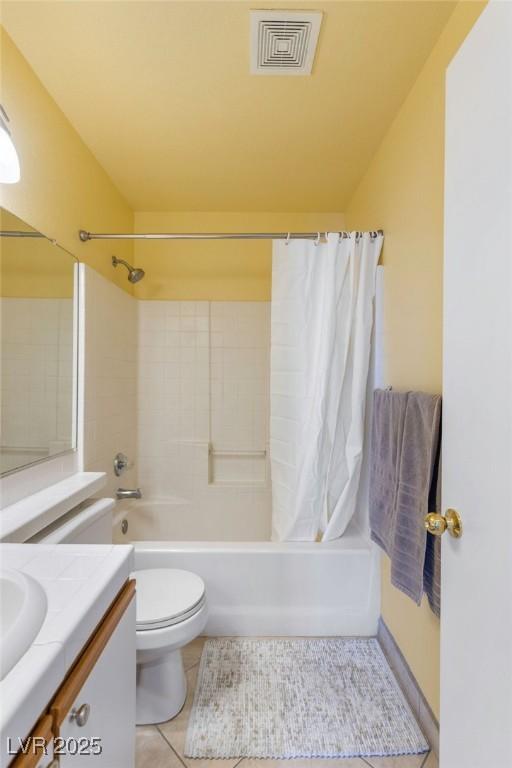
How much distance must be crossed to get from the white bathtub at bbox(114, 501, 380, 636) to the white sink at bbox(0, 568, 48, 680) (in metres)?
1.07

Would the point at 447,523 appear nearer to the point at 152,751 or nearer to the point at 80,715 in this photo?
the point at 80,715

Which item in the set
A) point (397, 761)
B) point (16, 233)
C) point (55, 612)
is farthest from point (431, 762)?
point (16, 233)

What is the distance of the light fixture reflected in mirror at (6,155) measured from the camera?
1.03 m

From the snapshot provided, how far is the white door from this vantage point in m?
0.67

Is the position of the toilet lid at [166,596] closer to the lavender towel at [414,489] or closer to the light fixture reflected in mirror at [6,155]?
the lavender towel at [414,489]

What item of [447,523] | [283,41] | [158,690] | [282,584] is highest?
[283,41]

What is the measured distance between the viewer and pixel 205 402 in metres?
2.71

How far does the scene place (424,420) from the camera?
1.20 meters

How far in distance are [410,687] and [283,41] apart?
2.35 m

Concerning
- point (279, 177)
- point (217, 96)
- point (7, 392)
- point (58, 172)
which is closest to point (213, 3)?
point (217, 96)

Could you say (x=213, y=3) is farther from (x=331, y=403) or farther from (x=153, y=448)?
(x=153, y=448)

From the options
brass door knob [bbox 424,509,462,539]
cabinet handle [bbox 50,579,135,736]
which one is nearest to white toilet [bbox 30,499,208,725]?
cabinet handle [bbox 50,579,135,736]

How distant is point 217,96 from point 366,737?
8.02 ft

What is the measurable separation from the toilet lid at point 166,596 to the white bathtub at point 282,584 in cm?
16
